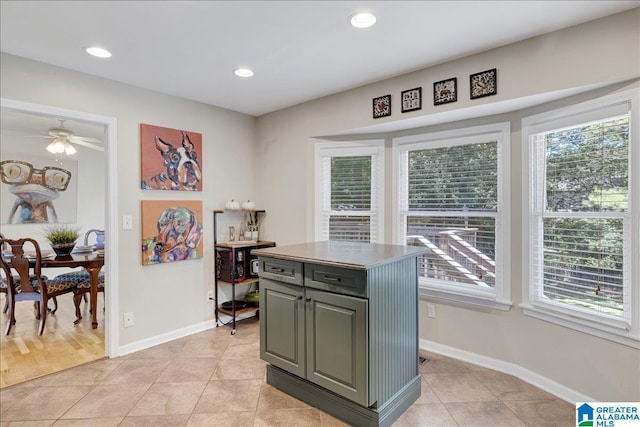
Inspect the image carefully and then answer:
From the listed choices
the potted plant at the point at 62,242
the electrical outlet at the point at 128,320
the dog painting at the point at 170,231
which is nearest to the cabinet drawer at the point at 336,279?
the dog painting at the point at 170,231

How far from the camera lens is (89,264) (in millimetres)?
3766

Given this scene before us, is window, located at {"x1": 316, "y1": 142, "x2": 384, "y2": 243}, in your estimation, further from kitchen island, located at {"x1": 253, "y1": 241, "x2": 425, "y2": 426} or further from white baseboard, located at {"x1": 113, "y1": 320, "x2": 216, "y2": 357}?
white baseboard, located at {"x1": 113, "y1": 320, "x2": 216, "y2": 357}

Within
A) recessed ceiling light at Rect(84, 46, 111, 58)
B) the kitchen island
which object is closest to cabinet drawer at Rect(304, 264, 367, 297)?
the kitchen island

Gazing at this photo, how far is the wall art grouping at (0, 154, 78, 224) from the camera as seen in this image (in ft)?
16.8

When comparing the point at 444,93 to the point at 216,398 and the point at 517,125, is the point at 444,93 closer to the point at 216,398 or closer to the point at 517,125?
the point at 517,125

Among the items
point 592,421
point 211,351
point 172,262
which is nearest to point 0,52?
point 172,262

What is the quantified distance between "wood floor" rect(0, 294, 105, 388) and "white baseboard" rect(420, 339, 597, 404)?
10.1ft

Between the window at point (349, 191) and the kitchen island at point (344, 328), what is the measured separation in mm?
1063

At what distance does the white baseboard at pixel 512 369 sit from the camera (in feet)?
7.43

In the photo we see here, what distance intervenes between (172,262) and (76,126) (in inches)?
111

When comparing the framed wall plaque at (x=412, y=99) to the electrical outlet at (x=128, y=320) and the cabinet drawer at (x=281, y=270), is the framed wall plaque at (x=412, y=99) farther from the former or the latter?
the electrical outlet at (x=128, y=320)

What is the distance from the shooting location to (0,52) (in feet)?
7.92

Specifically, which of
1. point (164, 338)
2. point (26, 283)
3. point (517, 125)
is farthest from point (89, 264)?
point (517, 125)

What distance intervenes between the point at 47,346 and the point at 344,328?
10.4ft
